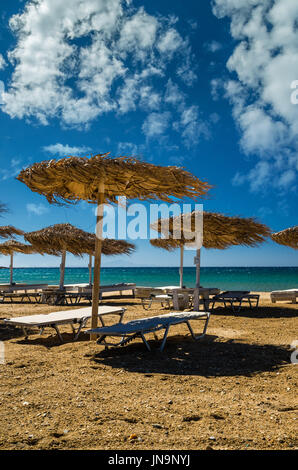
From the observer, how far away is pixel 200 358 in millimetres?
4086

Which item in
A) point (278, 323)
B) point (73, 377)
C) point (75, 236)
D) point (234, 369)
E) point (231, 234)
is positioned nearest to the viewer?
point (73, 377)

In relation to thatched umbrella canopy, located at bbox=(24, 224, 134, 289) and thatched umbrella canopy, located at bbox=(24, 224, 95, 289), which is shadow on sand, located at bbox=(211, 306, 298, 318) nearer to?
thatched umbrella canopy, located at bbox=(24, 224, 134, 289)

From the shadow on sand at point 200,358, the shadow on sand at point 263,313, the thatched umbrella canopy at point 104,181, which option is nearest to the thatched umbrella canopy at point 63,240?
the shadow on sand at point 263,313

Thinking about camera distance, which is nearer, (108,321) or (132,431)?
(132,431)

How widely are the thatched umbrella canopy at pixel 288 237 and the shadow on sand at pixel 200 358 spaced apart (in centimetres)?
696

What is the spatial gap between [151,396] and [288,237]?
31.0ft

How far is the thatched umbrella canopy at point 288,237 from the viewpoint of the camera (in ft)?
35.4

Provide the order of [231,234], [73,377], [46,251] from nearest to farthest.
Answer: [73,377] < [231,234] < [46,251]

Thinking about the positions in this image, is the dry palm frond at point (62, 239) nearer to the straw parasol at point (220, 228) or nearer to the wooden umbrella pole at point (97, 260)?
the straw parasol at point (220, 228)

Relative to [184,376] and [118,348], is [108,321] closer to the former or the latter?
[118,348]

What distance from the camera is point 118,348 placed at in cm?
470

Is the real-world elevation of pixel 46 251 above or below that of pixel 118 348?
above
